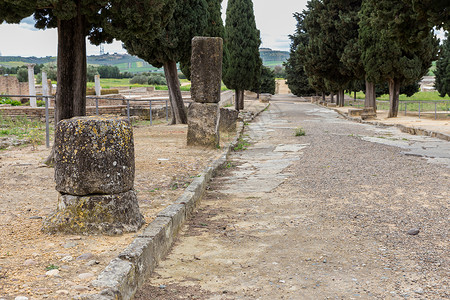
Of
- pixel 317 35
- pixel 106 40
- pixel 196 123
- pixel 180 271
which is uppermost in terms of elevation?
pixel 317 35

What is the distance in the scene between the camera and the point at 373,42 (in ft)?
78.7

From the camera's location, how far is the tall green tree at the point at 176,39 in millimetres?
15336

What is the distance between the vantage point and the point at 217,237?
16.3 feet

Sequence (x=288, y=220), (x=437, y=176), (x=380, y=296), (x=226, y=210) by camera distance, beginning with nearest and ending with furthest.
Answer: (x=380, y=296) → (x=288, y=220) → (x=226, y=210) → (x=437, y=176)

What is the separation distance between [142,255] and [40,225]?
150 centimetres

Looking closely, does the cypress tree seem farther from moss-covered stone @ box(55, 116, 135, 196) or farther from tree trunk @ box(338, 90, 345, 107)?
tree trunk @ box(338, 90, 345, 107)

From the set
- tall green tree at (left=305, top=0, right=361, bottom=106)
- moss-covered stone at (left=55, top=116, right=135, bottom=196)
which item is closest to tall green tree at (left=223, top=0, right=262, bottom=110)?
tall green tree at (left=305, top=0, right=361, bottom=106)

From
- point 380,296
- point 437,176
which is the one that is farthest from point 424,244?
point 437,176

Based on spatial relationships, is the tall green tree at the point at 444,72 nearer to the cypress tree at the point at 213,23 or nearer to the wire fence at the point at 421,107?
the wire fence at the point at 421,107

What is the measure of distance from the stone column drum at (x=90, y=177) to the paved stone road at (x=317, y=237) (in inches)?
28.7

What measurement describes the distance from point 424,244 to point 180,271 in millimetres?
2290

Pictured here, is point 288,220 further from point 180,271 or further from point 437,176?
point 437,176

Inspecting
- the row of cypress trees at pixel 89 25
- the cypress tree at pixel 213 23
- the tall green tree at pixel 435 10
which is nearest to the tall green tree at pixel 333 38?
the cypress tree at pixel 213 23

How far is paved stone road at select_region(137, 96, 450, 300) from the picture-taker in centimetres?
365
